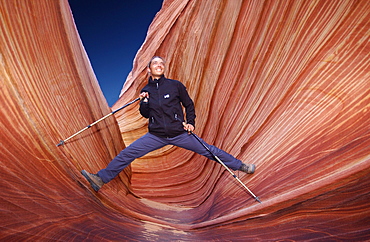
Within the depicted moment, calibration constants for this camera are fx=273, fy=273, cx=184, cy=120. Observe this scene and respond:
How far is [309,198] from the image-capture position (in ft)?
3.12

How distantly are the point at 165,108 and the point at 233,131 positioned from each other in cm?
58

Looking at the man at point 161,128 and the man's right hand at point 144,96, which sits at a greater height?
the man's right hand at point 144,96

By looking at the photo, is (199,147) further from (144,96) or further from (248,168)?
(144,96)

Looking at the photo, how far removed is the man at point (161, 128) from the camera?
1.45 m

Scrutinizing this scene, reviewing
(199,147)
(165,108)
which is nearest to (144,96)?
(165,108)

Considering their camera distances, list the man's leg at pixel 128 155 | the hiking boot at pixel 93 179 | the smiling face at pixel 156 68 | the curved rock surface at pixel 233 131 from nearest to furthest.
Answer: the curved rock surface at pixel 233 131, the hiking boot at pixel 93 179, the man's leg at pixel 128 155, the smiling face at pixel 156 68

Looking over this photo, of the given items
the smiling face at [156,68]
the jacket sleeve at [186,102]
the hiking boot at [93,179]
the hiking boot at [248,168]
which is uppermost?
the smiling face at [156,68]

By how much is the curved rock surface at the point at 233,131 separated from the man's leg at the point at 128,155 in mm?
101

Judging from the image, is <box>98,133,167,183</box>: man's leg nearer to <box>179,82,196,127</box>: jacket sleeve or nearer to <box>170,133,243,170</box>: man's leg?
<box>170,133,243,170</box>: man's leg

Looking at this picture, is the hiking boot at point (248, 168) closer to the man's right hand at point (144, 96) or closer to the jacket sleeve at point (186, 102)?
the jacket sleeve at point (186, 102)

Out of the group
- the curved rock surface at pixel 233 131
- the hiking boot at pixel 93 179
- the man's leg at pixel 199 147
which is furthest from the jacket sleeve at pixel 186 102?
the hiking boot at pixel 93 179

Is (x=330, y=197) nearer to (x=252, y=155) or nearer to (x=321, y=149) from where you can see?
(x=321, y=149)

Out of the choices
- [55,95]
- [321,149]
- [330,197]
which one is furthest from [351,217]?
[55,95]

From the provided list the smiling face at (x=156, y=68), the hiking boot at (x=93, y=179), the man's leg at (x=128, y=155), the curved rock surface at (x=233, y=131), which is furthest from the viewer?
the smiling face at (x=156, y=68)
